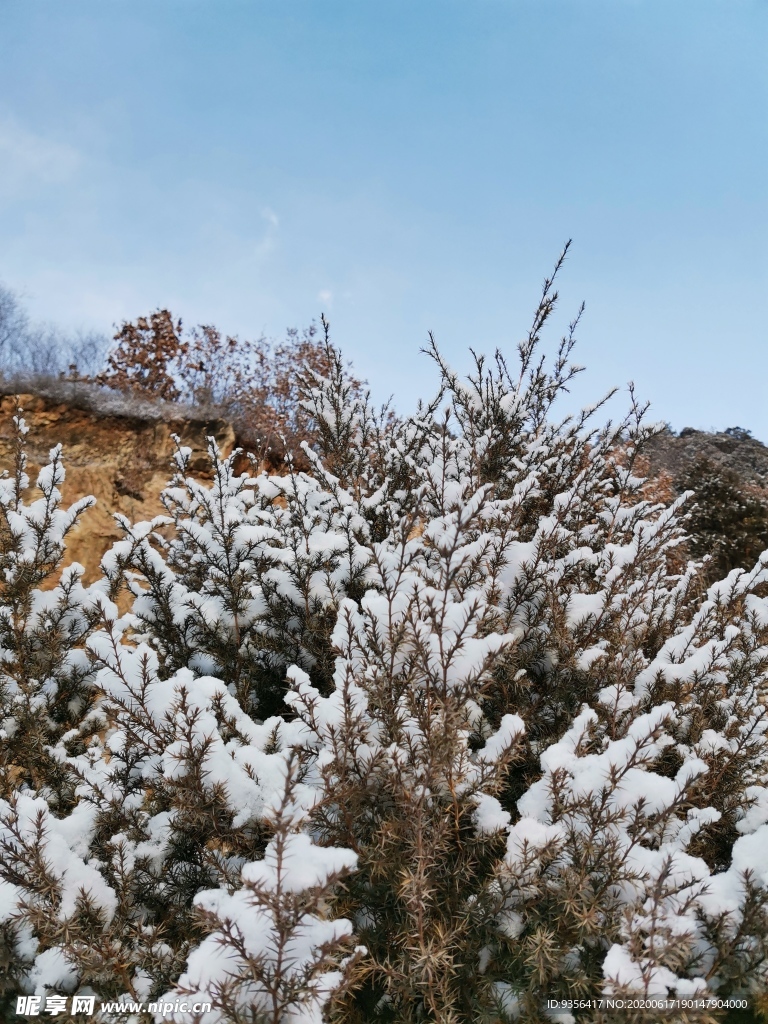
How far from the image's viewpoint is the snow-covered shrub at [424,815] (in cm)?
168

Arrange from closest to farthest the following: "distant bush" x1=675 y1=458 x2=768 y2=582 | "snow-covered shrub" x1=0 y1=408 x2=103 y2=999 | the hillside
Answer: "snow-covered shrub" x1=0 y1=408 x2=103 y2=999 → the hillside → "distant bush" x1=675 y1=458 x2=768 y2=582

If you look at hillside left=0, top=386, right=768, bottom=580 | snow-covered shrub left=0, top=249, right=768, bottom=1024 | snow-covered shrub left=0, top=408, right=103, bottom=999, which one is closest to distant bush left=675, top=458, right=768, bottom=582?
snow-covered shrub left=0, top=249, right=768, bottom=1024

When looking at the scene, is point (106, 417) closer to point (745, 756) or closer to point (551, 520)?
point (551, 520)

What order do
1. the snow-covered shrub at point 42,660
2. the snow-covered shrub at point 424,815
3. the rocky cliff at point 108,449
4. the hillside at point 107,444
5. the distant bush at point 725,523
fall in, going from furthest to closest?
1. the distant bush at point 725,523
2. the rocky cliff at point 108,449
3. the hillside at point 107,444
4. the snow-covered shrub at point 42,660
5. the snow-covered shrub at point 424,815

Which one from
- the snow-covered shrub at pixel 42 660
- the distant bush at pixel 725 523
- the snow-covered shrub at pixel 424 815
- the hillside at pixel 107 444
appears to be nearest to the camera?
the snow-covered shrub at pixel 424 815

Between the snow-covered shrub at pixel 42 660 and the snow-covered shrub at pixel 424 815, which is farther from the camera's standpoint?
the snow-covered shrub at pixel 42 660

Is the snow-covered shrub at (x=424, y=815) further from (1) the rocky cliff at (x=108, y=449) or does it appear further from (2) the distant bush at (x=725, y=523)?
(2) the distant bush at (x=725, y=523)

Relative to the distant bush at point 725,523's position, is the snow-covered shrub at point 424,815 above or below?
below

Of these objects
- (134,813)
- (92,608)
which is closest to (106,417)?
(92,608)

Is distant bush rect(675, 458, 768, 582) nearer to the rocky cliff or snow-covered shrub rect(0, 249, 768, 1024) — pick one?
snow-covered shrub rect(0, 249, 768, 1024)

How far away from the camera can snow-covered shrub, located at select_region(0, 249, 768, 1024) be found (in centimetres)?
168

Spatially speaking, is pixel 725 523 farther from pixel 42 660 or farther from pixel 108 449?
pixel 42 660

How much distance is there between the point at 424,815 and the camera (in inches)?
78.2

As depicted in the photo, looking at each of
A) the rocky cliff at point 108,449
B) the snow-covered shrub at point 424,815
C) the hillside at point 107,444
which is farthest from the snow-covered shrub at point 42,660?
the rocky cliff at point 108,449
